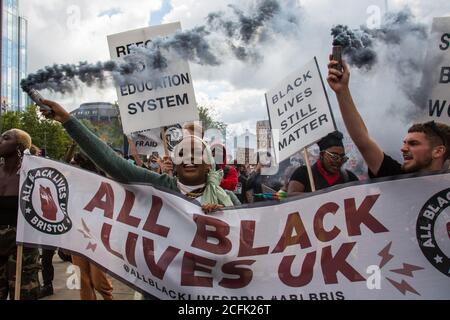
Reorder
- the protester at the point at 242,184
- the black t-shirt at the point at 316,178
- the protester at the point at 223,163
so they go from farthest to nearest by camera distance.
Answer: the protester at the point at 242,184
the protester at the point at 223,163
the black t-shirt at the point at 316,178

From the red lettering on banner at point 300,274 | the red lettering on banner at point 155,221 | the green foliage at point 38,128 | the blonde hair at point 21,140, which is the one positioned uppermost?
the green foliage at point 38,128

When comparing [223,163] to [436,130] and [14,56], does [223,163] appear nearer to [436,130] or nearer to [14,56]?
[436,130]

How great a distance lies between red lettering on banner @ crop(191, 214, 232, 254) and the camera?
2881 mm

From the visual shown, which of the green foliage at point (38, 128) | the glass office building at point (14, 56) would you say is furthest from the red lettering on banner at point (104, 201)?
the glass office building at point (14, 56)

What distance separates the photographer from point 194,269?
2854 mm

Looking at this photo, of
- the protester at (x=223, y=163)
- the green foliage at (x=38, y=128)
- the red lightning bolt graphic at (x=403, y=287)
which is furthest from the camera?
the green foliage at (x=38, y=128)

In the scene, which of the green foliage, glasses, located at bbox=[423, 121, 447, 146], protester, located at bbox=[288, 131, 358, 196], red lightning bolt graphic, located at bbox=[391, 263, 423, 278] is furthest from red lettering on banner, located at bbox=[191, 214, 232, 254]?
the green foliage

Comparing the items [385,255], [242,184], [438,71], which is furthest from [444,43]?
[242,184]

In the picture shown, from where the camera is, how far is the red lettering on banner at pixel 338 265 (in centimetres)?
267

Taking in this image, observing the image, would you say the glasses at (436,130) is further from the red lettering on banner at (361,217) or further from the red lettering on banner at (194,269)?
the red lettering on banner at (194,269)

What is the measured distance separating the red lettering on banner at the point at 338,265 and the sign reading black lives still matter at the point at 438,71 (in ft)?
4.05

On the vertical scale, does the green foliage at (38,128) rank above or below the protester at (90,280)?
above

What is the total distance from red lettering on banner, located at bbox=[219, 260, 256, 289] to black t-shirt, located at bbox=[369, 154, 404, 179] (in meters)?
0.88

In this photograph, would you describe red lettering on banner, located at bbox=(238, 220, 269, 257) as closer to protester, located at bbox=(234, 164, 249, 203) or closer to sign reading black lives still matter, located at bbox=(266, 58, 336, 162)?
sign reading black lives still matter, located at bbox=(266, 58, 336, 162)
